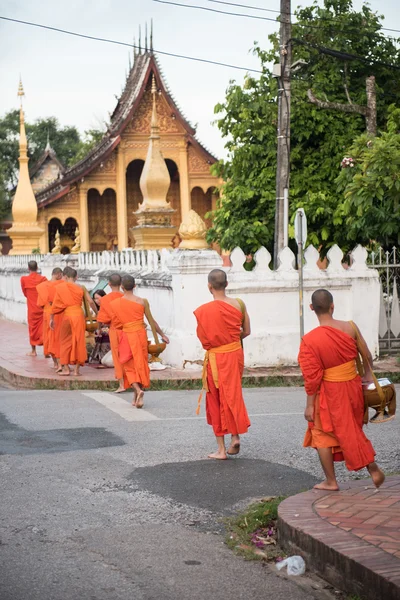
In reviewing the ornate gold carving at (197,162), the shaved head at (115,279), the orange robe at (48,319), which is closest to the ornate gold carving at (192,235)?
the orange robe at (48,319)

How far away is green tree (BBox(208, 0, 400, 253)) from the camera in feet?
77.9

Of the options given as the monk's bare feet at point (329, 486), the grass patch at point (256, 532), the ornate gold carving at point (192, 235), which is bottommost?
the grass patch at point (256, 532)

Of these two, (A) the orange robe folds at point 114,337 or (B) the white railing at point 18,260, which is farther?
(B) the white railing at point 18,260

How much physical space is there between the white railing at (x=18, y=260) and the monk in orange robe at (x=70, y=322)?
885 centimetres

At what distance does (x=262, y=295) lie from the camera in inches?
562

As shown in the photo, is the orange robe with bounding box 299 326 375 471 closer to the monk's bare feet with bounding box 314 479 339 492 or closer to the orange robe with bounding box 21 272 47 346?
the monk's bare feet with bounding box 314 479 339 492

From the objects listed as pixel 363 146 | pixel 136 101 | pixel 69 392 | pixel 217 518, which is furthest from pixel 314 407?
pixel 136 101

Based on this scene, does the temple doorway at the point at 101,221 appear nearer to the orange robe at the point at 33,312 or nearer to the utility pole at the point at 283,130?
the orange robe at the point at 33,312

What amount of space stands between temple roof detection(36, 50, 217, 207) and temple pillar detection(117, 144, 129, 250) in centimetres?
53

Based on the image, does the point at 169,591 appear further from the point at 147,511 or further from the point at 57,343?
the point at 57,343

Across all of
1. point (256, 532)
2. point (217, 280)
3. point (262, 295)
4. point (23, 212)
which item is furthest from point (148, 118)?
point (256, 532)

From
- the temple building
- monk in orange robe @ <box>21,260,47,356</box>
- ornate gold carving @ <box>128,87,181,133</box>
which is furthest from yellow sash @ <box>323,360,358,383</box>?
ornate gold carving @ <box>128,87,181,133</box>

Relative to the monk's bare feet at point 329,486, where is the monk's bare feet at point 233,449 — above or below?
below

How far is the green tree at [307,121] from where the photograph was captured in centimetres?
2373
